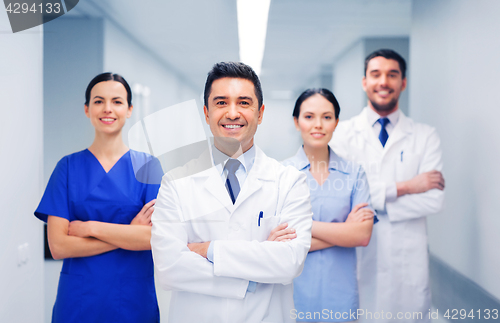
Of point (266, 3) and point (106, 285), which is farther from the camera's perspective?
point (266, 3)

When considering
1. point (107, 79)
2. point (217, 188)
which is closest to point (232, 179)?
point (217, 188)

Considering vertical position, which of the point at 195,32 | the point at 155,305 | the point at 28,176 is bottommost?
the point at 155,305

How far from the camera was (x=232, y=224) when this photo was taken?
55.1 inches

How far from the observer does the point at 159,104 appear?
1.89 m

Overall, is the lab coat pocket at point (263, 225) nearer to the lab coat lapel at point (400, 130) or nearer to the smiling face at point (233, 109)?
the smiling face at point (233, 109)

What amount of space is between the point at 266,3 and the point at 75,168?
4.18ft

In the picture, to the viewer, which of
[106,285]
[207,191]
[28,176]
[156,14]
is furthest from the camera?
[156,14]

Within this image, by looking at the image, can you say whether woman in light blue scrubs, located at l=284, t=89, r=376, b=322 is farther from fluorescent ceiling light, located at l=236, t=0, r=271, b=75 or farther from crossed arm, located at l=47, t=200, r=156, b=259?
crossed arm, located at l=47, t=200, r=156, b=259

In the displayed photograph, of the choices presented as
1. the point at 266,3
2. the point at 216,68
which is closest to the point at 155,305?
the point at 216,68

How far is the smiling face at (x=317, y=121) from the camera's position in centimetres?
183

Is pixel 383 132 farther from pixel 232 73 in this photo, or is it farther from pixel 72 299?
pixel 72 299

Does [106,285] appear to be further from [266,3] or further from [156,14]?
[266,3]

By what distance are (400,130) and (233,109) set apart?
107 centimetres

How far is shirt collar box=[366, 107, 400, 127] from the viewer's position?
2.00 m
